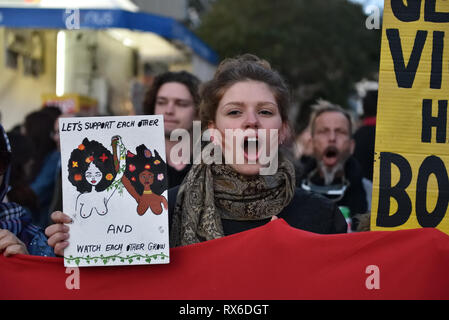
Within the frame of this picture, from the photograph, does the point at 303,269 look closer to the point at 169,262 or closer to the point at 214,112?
the point at 169,262

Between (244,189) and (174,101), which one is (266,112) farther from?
(174,101)

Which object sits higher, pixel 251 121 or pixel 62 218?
pixel 251 121

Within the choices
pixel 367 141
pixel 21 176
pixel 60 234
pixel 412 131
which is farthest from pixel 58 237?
pixel 367 141

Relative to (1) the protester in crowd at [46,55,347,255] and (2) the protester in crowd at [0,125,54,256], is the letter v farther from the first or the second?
(2) the protester in crowd at [0,125,54,256]

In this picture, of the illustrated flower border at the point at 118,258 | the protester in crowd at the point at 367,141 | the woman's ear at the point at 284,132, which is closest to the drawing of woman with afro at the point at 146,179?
the illustrated flower border at the point at 118,258

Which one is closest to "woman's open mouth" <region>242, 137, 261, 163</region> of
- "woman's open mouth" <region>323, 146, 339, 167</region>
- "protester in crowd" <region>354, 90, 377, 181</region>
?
"woman's open mouth" <region>323, 146, 339, 167</region>

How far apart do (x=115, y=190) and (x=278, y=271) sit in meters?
0.61

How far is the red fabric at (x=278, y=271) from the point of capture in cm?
224

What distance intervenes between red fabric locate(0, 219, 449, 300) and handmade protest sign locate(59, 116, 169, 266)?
0.13m

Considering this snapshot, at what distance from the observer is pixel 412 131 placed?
2531mm

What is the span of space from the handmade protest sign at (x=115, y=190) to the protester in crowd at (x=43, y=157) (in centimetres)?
275

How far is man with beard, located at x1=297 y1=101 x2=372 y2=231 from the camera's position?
456 centimetres

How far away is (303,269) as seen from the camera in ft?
7.46
